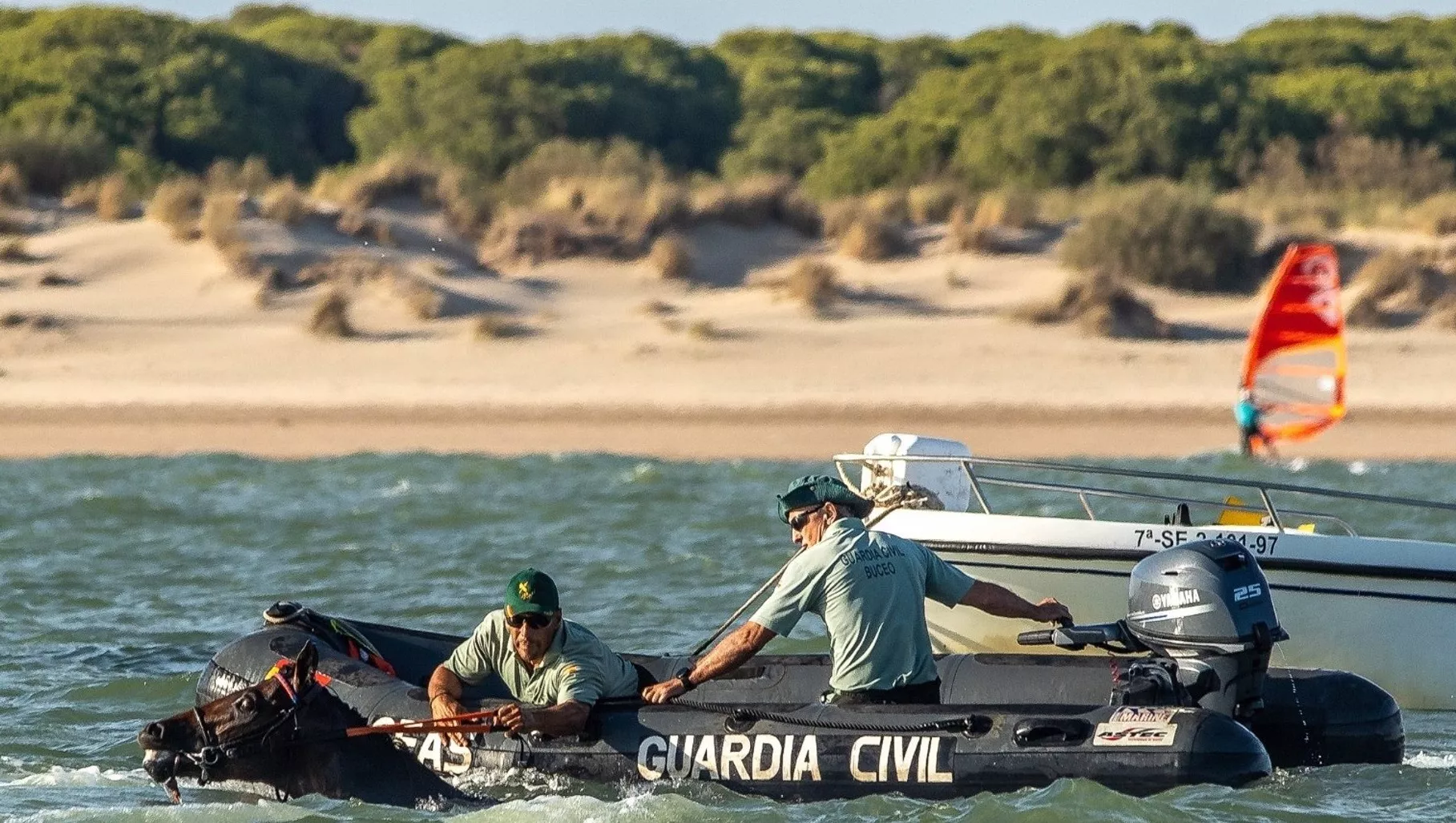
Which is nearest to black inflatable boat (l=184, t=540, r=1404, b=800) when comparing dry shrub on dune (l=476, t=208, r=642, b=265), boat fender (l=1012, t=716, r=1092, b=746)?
boat fender (l=1012, t=716, r=1092, b=746)

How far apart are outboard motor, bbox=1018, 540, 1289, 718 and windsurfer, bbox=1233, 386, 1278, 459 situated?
11.5 meters

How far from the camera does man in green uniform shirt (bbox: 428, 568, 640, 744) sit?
7820mm

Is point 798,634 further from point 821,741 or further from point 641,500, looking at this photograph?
point 641,500

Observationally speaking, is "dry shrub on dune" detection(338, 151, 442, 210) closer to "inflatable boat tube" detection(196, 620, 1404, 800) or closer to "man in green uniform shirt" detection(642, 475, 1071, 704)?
"inflatable boat tube" detection(196, 620, 1404, 800)

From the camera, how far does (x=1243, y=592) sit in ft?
25.9

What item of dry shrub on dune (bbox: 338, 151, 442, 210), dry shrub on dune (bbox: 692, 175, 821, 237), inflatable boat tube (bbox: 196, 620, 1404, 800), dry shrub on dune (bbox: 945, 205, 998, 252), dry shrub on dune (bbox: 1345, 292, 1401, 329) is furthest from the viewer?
dry shrub on dune (bbox: 692, 175, 821, 237)

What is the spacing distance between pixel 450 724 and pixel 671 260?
1895 cm

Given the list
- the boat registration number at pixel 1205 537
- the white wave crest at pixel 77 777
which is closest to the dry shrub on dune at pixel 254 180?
the boat registration number at pixel 1205 537

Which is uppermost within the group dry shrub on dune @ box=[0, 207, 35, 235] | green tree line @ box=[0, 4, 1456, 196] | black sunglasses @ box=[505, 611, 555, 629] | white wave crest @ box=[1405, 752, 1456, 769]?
green tree line @ box=[0, 4, 1456, 196]

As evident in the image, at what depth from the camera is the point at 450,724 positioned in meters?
7.87

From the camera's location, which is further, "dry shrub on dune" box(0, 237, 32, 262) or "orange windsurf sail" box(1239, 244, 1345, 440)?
"dry shrub on dune" box(0, 237, 32, 262)

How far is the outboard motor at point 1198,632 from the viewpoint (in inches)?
306

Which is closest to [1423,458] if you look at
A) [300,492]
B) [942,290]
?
[942,290]

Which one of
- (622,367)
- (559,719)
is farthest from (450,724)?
(622,367)
